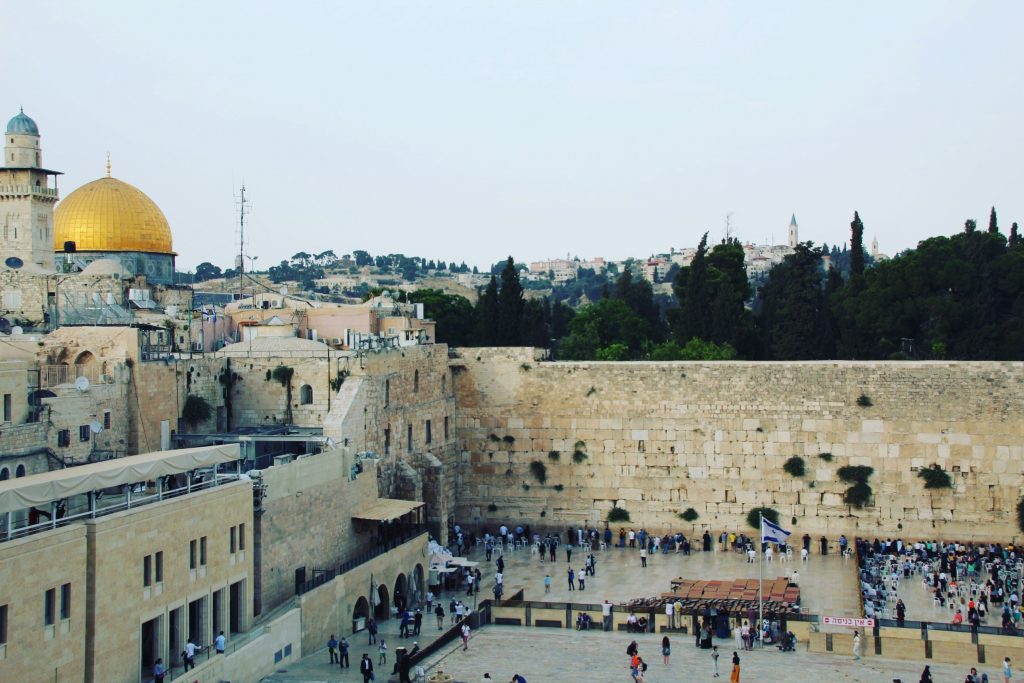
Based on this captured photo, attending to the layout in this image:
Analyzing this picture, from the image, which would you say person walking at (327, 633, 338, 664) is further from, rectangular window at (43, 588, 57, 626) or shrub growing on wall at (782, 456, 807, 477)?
shrub growing on wall at (782, 456, 807, 477)

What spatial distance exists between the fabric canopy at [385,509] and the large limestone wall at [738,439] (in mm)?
6139

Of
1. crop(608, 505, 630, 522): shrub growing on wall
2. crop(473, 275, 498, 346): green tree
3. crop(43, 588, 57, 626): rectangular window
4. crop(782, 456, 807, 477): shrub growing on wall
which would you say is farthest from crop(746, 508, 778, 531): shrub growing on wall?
crop(43, 588, 57, 626): rectangular window

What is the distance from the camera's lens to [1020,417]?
98.9 ft

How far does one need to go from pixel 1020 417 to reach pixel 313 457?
17860 mm

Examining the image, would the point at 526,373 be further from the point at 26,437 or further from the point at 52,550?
the point at 52,550

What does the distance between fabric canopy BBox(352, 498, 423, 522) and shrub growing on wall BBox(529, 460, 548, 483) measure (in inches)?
232

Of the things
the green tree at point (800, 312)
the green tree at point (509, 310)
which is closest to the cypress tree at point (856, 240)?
the green tree at point (800, 312)

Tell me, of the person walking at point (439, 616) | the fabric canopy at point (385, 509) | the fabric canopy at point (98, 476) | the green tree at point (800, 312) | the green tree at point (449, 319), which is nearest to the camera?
the fabric canopy at point (98, 476)

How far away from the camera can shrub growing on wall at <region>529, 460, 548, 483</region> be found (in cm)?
3331

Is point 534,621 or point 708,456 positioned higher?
point 708,456

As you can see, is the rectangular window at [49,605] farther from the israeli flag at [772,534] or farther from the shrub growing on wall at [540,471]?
the shrub growing on wall at [540,471]

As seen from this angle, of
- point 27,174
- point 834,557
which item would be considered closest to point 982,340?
point 834,557

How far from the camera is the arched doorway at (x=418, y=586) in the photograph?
26.6 metres

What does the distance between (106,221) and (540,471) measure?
15.3m
